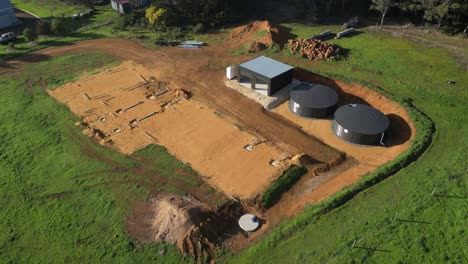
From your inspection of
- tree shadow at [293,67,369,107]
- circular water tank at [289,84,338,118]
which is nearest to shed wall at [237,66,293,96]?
tree shadow at [293,67,369,107]

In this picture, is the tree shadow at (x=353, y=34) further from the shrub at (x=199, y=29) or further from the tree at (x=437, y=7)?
the shrub at (x=199, y=29)

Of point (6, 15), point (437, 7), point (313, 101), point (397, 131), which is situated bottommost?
point (397, 131)

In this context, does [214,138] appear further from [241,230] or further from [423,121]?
[423,121]

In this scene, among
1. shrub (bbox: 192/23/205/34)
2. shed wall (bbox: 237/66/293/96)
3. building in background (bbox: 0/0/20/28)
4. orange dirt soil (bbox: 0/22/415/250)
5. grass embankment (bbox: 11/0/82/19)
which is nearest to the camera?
orange dirt soil (bbox: 0/22/415/250)

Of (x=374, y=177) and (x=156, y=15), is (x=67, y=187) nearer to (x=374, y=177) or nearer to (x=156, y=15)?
(x=374, y=177)

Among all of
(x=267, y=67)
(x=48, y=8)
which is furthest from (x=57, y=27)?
(x=267, y=67)

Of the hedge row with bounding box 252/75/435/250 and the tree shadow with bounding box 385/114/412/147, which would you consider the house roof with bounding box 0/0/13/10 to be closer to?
the hedge row with bounding box 252/75/435/250
